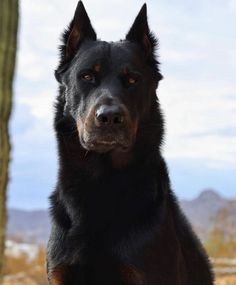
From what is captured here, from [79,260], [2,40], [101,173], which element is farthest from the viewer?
[101,173]

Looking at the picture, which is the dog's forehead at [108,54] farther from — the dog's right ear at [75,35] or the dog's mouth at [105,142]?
the dog's mouth at [105,142]

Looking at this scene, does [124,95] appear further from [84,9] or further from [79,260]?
[79,260]

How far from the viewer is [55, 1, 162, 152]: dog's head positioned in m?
4.06

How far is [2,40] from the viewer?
151 inches

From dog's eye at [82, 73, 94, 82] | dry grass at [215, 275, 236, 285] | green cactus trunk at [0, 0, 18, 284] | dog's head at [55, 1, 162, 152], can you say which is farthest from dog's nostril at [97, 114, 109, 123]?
dry grass at [215, 275, 236, 285]

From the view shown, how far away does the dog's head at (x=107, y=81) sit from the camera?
13.3 ft

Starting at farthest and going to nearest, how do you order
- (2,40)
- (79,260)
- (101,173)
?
(101,173) → (79,260) → (2,40)

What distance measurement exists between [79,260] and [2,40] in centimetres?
141

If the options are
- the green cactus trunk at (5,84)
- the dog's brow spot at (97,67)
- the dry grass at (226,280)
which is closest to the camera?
the green cactus trunk at (5,84)

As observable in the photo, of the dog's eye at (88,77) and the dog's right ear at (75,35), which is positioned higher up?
the dog's right ear at (75,35)

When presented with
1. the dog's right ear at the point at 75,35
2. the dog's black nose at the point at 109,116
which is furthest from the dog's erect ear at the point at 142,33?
the dog's black nose at the point at 109,116

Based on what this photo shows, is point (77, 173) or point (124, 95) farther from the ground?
point (124, 95)

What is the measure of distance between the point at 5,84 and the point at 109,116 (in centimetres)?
65

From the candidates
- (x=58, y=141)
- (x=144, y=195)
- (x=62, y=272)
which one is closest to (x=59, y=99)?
(x=58, y=141)
